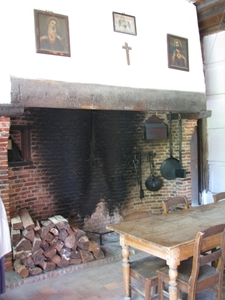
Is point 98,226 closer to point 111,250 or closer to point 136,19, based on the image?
point 111,250

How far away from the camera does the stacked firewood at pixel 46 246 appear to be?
12.0 ft

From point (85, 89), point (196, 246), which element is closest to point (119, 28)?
point (85, 89)

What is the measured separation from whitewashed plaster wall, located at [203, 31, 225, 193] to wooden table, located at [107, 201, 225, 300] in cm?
254

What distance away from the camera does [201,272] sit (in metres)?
2.73

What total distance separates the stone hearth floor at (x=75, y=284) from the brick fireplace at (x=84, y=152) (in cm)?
39

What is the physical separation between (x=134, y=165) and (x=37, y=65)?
2605 mm

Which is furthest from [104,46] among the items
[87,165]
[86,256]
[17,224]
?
[86,256]

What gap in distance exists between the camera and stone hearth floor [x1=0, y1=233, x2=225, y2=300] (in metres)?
3.24

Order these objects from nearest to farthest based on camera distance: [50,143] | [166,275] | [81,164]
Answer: [166,275], [50,143], [81,164]

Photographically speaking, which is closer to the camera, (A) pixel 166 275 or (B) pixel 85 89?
(A) pixel 166 275

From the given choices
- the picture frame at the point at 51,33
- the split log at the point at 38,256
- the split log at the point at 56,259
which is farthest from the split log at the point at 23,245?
the picture frame at the point at 51,33

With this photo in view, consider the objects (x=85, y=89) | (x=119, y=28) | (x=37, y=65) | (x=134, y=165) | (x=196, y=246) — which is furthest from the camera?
(x=134, y=165)

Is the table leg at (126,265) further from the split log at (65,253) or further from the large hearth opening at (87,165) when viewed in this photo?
the large hearth opening at (87,165)

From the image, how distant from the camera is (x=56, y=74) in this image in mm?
3656
